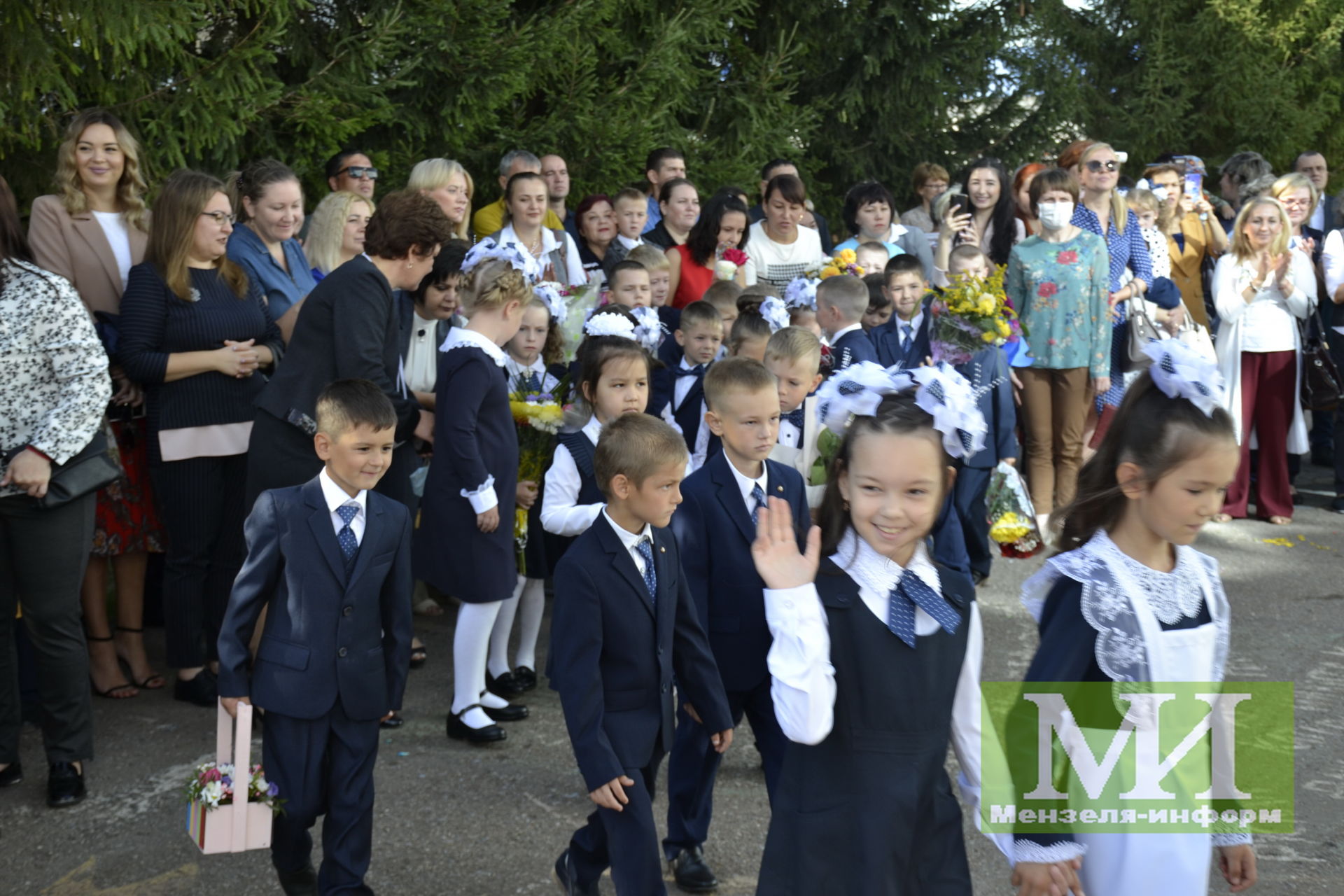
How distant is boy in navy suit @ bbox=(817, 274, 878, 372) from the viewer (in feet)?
21.5

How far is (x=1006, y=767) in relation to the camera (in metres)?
2.86

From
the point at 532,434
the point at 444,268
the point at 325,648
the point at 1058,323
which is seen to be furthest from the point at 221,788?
the point at 1058,323

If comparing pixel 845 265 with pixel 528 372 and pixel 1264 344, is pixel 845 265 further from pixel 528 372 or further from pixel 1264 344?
pixel 1264 344

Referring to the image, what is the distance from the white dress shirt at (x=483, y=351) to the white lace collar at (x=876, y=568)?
2381mm

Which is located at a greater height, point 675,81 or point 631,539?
point 675,81

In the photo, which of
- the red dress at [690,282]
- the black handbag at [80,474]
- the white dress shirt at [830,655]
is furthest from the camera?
the red dress at [690,282]

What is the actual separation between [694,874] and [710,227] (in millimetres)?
4682

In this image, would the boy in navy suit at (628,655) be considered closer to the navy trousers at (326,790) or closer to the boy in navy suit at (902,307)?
the navy trousers at (326,790)

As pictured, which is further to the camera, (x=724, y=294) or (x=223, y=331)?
(x=724, y=294)

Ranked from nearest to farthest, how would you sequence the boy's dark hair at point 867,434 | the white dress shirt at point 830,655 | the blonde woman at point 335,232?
the white dress shirt at point 830,655, the boy's dark hair at point 867,434, the blonde woman at point 335,232

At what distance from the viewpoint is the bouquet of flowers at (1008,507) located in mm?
6684

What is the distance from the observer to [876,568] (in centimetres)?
278

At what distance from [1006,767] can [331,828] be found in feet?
6.12

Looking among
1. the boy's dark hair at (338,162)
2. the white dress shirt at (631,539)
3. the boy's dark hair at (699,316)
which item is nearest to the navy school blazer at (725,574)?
the white dress shirt at (631,539)
